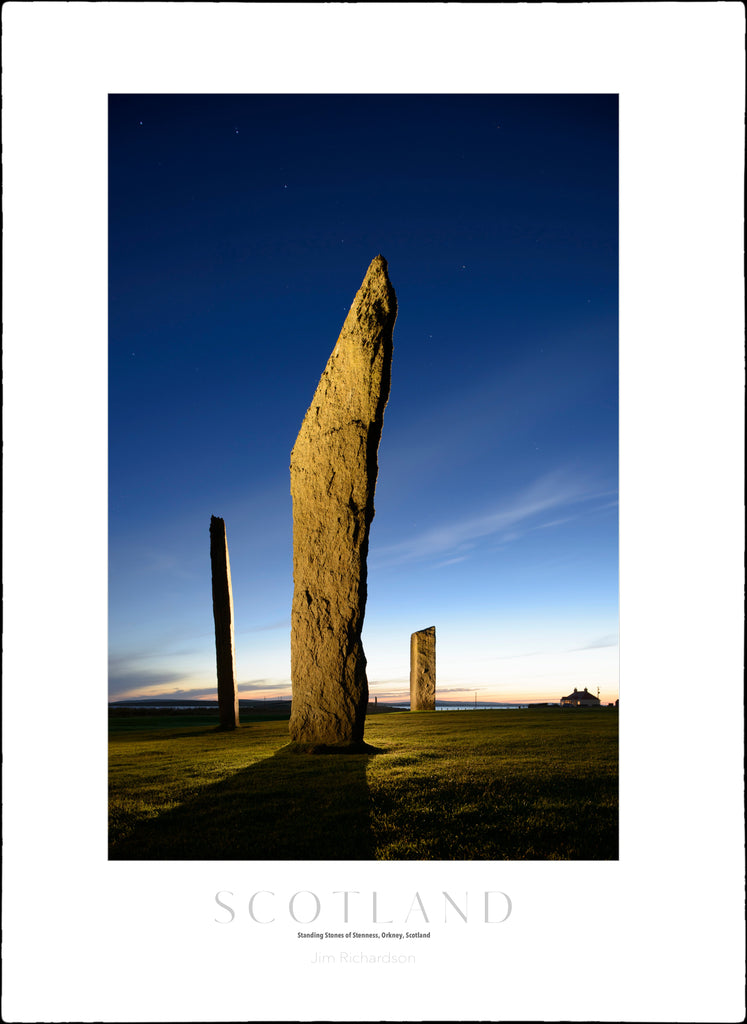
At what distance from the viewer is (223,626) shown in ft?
32.4

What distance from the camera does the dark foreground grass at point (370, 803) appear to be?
11.1 ft

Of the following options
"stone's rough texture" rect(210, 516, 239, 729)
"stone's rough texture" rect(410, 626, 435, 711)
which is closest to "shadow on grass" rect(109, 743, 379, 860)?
"stone's rough texture" rect(210, 516, 239, 729)

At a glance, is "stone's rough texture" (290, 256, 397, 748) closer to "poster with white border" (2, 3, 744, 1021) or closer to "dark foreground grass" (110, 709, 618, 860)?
"dark foreground grass" (110, 709, 618, 860)

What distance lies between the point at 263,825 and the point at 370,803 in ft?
2.54

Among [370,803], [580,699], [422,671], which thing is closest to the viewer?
[370,803]

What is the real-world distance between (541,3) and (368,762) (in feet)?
19.4

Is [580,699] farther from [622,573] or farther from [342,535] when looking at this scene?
[622,573]

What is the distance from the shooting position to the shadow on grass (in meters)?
3.35

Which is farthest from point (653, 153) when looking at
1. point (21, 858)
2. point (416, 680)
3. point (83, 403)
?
point (416, 680)

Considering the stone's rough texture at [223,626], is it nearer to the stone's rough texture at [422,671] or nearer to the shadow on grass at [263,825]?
the shadow on grass at [263,825]

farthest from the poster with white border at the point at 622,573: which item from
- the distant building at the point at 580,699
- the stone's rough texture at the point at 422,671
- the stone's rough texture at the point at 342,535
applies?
the distant building at the point at 580,699

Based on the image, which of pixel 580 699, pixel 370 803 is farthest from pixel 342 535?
pixel 580 699

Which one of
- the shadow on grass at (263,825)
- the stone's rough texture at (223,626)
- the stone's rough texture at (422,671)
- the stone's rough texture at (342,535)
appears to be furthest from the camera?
the stone's rough texture at (422,671)

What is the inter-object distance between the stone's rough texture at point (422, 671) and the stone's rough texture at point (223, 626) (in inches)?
231
